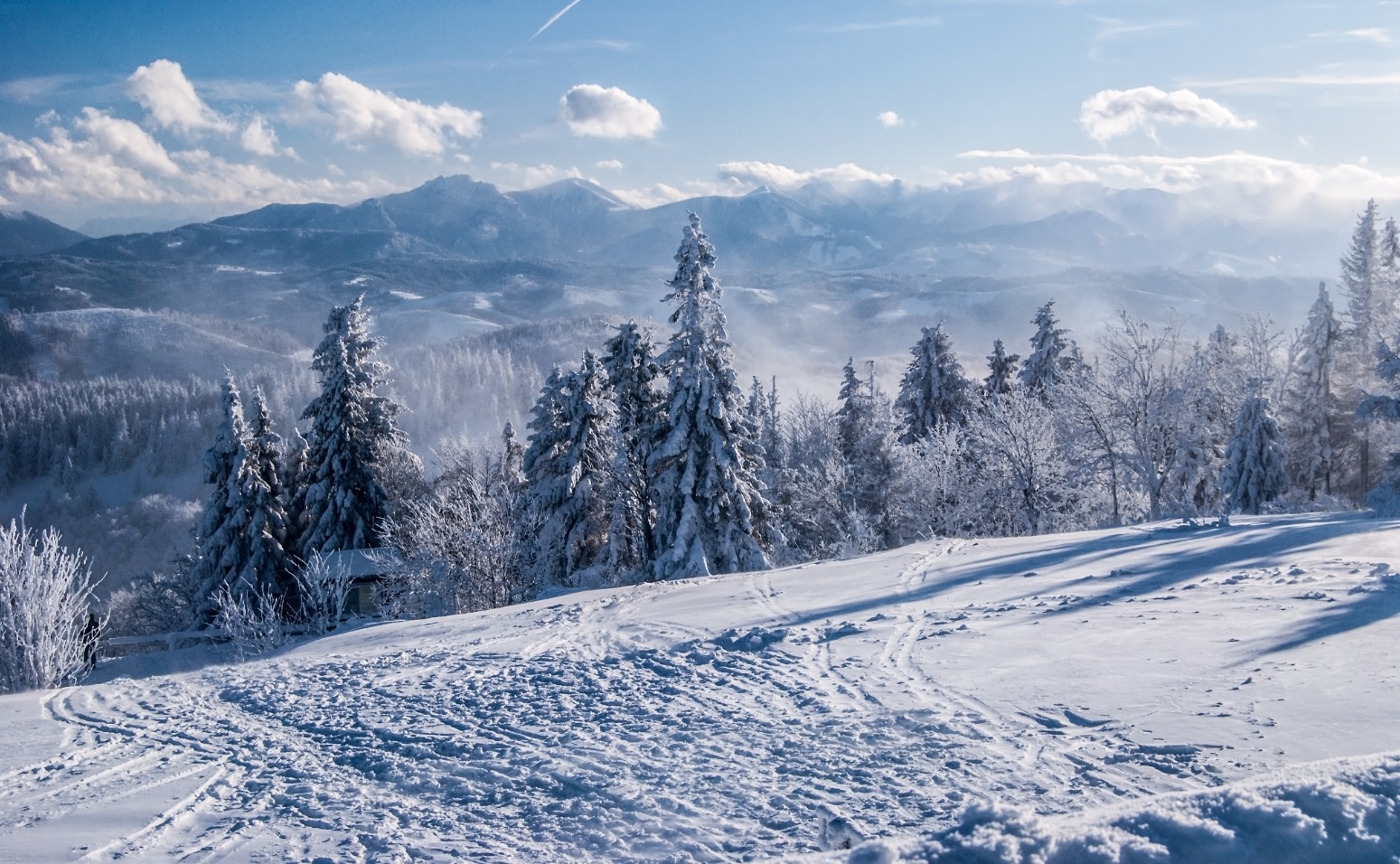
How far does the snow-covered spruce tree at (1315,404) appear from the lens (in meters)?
34.2

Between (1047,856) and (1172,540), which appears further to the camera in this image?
(1172,540)

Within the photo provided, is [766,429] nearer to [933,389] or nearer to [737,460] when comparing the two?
Result: [933,389]

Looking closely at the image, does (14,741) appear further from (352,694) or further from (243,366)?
(243,366)

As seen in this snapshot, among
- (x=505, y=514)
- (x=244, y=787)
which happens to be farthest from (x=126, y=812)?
(x=505, y=514)

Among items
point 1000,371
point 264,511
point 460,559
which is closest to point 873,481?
point 1000,371

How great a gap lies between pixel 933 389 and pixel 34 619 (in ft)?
124

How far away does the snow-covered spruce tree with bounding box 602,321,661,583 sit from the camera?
28297mm

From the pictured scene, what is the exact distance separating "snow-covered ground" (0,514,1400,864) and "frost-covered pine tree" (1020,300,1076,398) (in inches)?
1060

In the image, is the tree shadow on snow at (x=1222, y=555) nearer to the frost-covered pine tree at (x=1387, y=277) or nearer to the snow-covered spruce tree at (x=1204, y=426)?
the snow-covered spruce tree at (x=1204, y=426)

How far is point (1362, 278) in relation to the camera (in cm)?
3844

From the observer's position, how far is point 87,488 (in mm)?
115625

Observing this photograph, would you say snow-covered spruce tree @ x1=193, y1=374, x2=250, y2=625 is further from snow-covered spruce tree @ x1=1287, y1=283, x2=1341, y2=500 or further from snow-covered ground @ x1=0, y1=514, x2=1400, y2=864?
snow-covered spruce tree @ x1=1287, y1=283, x2=1341, y2=500

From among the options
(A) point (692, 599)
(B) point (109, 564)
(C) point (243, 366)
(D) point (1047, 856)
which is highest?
(C) point (243, 366)

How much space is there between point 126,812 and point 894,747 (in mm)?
6479
